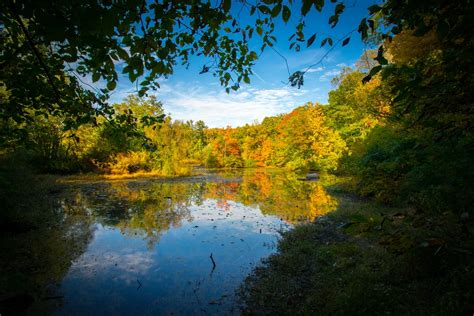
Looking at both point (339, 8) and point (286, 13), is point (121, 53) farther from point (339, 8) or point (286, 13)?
point (339, 8)

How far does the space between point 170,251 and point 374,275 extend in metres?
5.55

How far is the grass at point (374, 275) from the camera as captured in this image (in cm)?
248

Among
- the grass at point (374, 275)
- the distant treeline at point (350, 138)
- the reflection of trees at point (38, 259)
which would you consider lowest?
the reflection of trees at point (38, 259)

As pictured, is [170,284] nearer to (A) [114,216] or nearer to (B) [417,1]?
(B) [417,1]

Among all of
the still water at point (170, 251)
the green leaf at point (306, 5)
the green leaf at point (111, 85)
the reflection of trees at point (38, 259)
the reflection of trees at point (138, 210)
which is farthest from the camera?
the reflection of trees at point (138, 210)

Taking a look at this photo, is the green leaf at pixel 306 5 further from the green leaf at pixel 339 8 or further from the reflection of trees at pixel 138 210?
the reflection of trees at pixel 138 210

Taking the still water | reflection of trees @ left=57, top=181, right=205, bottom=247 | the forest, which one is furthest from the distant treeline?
reflection of trees @ left=57, top=181, right=205, bottom=247

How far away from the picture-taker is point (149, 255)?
7.07 m

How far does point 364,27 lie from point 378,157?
1102 centimetres

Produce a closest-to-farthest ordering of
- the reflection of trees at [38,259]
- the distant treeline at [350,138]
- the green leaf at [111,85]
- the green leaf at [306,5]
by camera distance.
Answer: the green leaf at [306,5] < the green leaf at [111,85] < the distant treeline at [350,138] < the reflection of trees at [38,259]

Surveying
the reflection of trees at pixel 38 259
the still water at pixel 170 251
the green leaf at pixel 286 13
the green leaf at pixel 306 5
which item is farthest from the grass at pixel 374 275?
the reflection of trees at pixel 38 259

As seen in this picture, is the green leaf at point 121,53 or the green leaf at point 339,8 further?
the green leaf at point 339,8

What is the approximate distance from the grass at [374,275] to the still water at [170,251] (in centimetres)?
81

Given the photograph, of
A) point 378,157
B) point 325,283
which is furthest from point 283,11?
point 378,157
